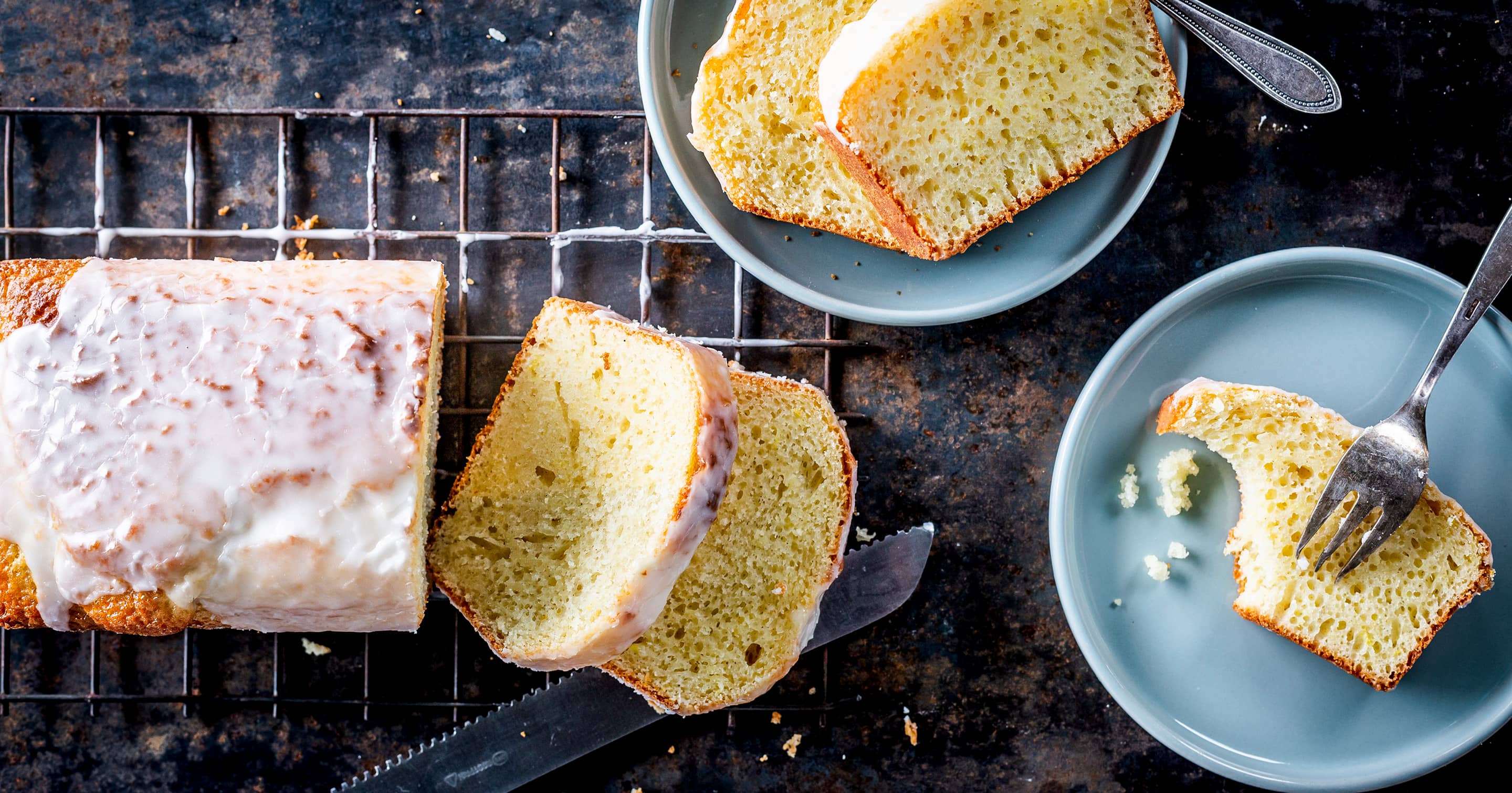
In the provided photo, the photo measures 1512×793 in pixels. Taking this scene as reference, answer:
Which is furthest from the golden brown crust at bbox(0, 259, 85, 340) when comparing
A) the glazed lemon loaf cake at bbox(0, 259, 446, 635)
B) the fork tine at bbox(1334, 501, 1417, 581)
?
the fork tine at bbox(1334, 501, 1417, 581)

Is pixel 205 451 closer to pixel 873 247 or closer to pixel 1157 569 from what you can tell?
pixel 873 247

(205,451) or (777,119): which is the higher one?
(777,119)

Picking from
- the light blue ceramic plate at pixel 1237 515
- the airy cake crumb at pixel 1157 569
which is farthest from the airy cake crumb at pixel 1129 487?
the airy cake crumb at pixel 1157 569

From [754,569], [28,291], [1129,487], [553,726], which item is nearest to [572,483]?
[754,569]

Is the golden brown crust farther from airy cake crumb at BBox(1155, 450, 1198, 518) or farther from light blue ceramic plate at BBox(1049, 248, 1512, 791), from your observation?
airy cake crumb at BBox(1155, 450, 1198, 518)

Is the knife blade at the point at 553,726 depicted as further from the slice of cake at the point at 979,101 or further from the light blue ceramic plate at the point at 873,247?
the slice of cake at the point at 979,101

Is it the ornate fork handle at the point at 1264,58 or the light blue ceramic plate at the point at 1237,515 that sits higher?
the ornate fork handle at the point at 1264,58
